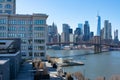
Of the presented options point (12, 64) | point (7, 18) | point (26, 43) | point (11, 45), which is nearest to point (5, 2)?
point (7, 18)

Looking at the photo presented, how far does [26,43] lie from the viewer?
88.9 metres

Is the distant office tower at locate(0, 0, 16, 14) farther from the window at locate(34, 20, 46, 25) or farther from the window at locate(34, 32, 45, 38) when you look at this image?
the window at locate(34, 32, 45, 38)

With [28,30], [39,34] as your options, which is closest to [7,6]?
[28,30]

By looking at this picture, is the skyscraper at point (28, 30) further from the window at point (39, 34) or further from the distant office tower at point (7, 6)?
the distant office tower at point (7, 6)

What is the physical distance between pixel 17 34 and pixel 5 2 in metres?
12.2

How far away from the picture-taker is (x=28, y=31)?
292 ft

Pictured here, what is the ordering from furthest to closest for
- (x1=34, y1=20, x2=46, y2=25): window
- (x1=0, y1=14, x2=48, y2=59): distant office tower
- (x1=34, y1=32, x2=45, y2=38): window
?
(x1=34, y1=32, x2=45, y2=38): window < (x1=0, y1=14, x2=48, y2=59): distant office tower < (x1=34, y1=20, x2=46, y2=25): window

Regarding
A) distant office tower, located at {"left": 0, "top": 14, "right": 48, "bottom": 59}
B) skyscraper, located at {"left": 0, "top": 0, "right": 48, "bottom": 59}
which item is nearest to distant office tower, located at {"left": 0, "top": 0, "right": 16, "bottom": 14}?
skyscraper, located at {"left": 0, "top": 0, "right": 48, "bottom": 59}

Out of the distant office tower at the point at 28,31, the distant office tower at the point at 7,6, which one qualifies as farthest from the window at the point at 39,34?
the distant office tower at the point at 7,6

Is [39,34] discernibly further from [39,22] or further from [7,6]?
[7,6]

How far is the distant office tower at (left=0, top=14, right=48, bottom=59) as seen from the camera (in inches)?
3418

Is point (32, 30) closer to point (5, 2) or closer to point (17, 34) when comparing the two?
point (17, 34)

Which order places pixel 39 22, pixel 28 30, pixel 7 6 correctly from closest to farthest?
pixel 39 22, pixel 28 30, pixel 7 6

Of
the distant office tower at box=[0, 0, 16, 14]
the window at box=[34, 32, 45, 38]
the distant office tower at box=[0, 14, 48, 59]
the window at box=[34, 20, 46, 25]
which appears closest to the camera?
the window at box=[34, 20, 46, 25]
